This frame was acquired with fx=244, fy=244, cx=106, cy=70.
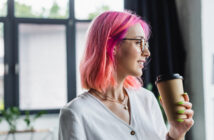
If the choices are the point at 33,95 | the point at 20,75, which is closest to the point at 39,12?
the point at 20,75

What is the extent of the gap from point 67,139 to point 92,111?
0.14 m

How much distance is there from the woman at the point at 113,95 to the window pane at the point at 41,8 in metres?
2.65

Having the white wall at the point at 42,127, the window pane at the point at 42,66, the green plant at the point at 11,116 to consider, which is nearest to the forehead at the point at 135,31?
the green plant at the point at 11,116

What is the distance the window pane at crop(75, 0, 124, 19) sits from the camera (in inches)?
140

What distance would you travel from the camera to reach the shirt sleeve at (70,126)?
2.82ft

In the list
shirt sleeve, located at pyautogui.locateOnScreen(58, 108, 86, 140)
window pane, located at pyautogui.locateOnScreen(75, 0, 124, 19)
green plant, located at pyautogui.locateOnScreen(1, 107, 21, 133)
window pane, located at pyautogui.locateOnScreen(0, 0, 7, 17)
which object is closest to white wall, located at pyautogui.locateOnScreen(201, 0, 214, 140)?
window pane, located at pyautogui.locateOnScreen(75, 0, 124, 19)

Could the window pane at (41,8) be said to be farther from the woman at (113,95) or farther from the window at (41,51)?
the woman at (113,95)

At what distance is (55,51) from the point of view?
139 inches

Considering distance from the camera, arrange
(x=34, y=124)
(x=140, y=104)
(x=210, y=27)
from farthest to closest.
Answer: (x=34, y=124)
(x=210, y=27)
(x=140, y=104)

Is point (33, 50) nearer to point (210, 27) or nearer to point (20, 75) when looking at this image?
point (20, 75)

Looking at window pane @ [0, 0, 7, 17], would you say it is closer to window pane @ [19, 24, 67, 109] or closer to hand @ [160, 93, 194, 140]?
window pane @ [19, 24, 67, 109]

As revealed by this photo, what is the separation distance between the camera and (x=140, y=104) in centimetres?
106

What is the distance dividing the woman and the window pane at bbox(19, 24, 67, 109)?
254cm

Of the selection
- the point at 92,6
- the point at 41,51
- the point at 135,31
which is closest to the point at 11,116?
the point at 41,51
